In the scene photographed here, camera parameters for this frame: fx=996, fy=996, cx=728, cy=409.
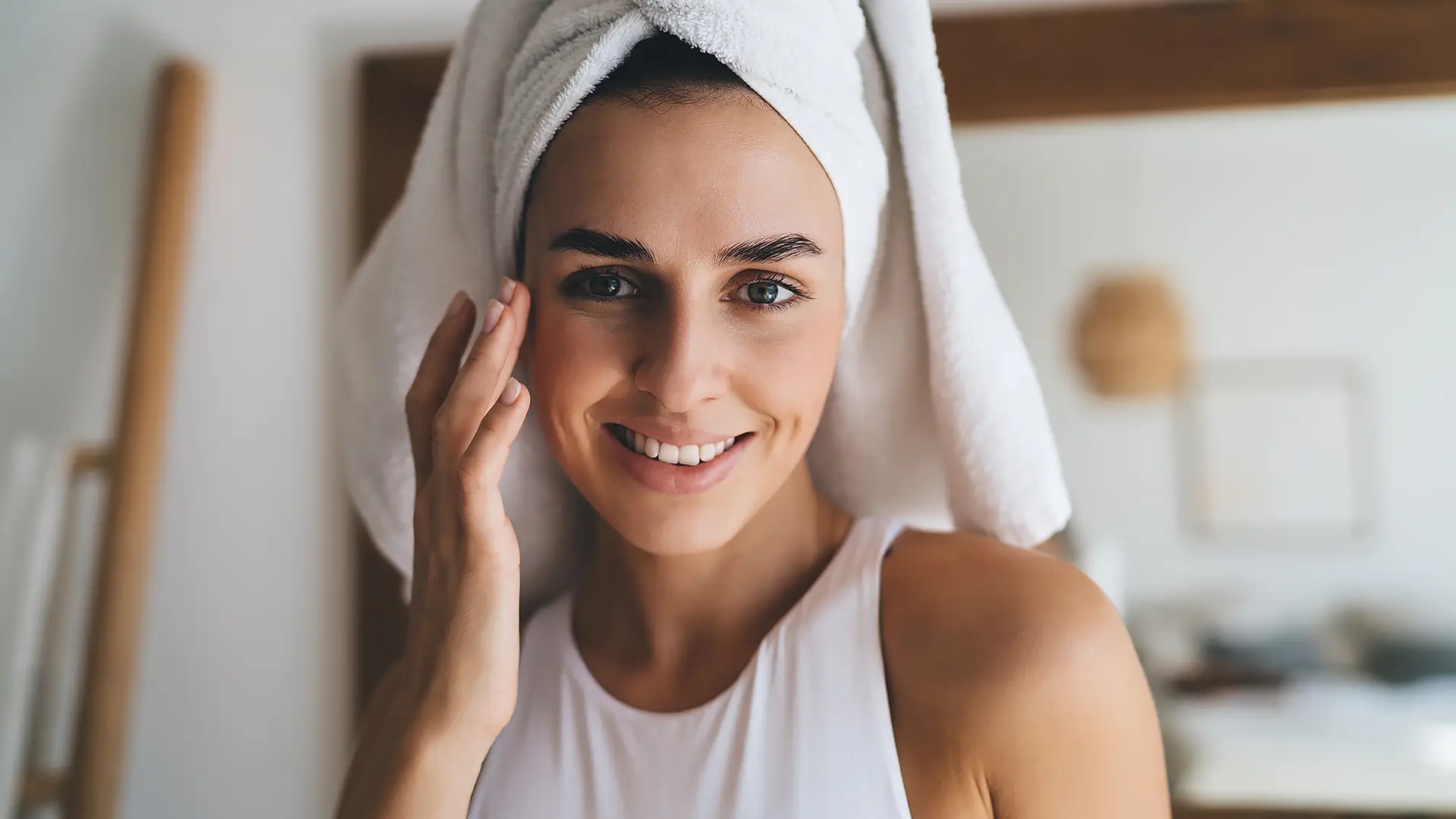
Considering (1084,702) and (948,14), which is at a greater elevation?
(948,14)

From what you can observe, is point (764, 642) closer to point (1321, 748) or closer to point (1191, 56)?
point (1321, 748)

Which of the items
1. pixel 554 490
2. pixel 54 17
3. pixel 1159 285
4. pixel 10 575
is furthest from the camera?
pixel 54 17

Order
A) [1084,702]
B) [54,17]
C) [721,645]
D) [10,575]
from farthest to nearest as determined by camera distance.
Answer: [54,17] < [10,575] < [721,645] < [1084,702]

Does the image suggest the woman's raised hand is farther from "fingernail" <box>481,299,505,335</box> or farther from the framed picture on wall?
the framed picture on wall

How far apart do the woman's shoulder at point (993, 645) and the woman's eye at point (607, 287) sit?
280 mm

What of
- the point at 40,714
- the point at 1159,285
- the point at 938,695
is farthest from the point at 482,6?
the point at 40,714

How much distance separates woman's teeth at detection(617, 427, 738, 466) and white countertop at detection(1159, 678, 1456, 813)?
0.73 metres

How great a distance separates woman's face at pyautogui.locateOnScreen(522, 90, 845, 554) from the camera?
633 mm

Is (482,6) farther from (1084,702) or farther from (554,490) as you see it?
(1084,702)

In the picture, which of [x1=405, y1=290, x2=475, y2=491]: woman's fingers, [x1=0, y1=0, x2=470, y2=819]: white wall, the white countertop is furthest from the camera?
[x1=0, y1=0, x2=470, y2=819]: white wall

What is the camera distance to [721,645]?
0.75 meters

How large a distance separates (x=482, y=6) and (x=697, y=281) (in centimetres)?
31

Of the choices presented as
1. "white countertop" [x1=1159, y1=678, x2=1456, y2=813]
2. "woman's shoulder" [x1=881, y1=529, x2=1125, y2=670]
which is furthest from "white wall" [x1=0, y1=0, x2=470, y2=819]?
"white countertop" [x1=1159, y1=678, x2=1456, y2=813]

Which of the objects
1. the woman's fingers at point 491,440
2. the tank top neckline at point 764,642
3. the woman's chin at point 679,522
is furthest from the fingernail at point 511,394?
the tank top neckline at point 764,642
